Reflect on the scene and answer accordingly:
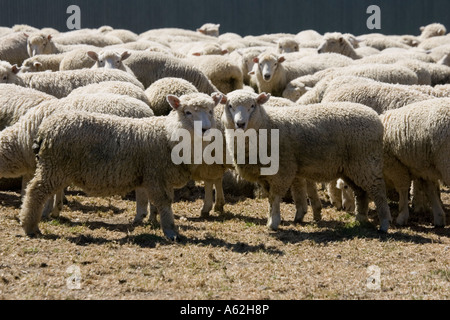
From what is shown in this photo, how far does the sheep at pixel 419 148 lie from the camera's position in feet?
24.5

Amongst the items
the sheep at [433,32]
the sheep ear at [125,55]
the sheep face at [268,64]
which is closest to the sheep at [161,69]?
the sheep ear at [125,55]

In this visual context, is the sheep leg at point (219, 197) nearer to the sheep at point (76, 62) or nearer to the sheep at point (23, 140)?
the sheep at point (23, 140)

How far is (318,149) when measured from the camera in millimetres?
7496

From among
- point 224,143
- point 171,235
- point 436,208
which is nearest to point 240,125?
point 224,143

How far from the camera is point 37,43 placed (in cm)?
1437

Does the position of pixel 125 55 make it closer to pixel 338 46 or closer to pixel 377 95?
pixel 377 95

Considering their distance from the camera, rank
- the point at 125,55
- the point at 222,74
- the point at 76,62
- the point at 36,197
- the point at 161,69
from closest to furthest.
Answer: the point at 36,197 < the point at 125,55 < the point at 161,69 < the point at 76,62 < the point at 222,74

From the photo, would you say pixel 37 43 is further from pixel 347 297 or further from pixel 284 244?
pixel 347 297

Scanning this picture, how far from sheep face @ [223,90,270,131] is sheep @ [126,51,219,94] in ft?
12.7

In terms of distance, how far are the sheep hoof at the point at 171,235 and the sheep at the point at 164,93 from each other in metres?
2.58

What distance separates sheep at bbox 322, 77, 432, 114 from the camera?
9055 millimetres

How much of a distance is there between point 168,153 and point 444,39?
Answer: 48.3 feet

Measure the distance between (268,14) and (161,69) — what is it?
19.0 meters
